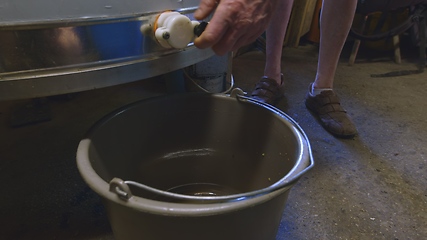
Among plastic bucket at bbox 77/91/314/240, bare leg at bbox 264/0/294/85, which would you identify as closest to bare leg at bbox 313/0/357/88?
bare leg at bbox 264/0/294/85

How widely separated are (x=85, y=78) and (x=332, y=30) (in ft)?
2.58

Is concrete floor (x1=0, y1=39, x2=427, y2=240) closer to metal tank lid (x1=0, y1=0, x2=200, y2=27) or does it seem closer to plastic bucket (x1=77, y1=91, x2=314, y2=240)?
plastic bucket (x1=77, y1=91, x2=314, y2=240)

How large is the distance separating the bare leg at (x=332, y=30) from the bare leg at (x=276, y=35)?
13cm

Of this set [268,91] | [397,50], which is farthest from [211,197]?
[397,50]

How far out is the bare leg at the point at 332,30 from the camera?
34.6 inches

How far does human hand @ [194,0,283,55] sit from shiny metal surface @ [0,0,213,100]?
75 millimetres

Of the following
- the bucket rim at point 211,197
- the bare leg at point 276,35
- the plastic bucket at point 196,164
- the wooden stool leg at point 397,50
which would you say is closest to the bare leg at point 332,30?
the bare leg at point 276,35

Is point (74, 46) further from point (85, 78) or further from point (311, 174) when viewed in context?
point (311, 174)

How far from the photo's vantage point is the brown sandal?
1.01 metres

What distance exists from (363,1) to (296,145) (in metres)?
1.19

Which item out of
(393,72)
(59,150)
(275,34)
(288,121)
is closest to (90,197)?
(59,150)

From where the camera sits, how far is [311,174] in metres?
0.78

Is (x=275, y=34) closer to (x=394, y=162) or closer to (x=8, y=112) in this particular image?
(x=394, y=162)

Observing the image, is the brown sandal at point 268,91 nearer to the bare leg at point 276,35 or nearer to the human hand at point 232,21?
the bare leg at point 276,35
